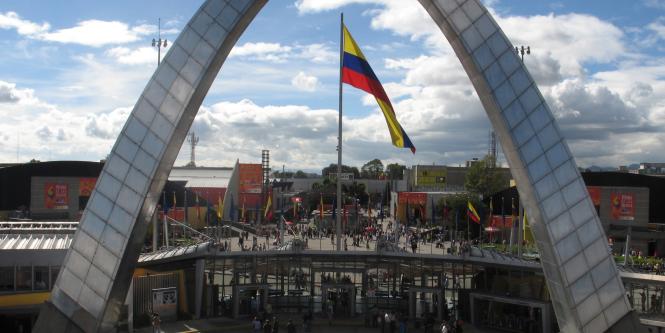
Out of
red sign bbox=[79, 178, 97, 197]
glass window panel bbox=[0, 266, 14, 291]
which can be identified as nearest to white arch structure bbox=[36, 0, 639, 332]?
glass window panel bbox=[0, 266, 14, 291]

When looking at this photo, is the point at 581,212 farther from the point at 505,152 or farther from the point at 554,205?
the point at 505,152

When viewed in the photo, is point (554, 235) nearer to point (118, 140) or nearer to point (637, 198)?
point (118, 140)

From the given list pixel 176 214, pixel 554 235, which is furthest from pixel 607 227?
pixel 554 235

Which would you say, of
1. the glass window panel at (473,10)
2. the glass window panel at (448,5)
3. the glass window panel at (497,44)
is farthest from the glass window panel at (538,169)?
the glass window panel at (448,5)

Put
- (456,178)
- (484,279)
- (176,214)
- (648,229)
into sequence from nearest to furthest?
(484,279), (648,229), (176,214), (456,178)

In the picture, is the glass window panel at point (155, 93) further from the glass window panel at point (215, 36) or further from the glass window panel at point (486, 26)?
the glass window panel at point (486, 26)

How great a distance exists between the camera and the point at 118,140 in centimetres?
1770

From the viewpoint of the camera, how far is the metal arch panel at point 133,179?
17078 mm

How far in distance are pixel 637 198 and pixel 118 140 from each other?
61204mm

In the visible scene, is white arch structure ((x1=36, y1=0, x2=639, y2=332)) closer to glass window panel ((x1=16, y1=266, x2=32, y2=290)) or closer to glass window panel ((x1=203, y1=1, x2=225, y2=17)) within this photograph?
glass window panel ((x1=203, y1=1, x2=225, y2=17))

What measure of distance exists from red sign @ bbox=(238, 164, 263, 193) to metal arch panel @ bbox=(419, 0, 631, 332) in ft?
257

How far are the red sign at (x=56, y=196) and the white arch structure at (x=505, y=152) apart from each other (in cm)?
5871

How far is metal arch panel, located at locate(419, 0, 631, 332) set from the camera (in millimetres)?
16312

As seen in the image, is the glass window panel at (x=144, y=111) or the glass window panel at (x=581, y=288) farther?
the glass window panel at (x=144, y=111)
